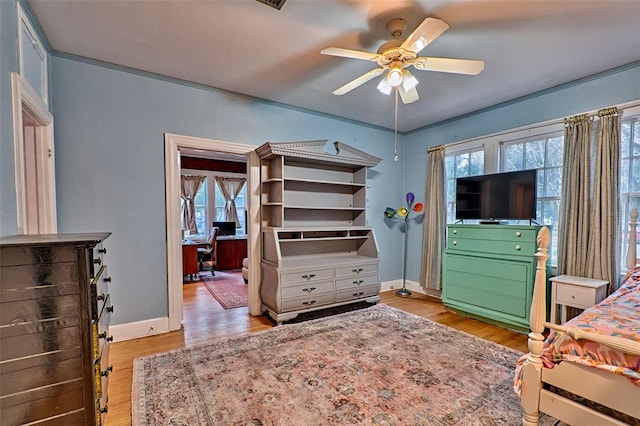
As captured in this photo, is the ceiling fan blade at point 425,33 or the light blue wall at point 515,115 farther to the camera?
the light blue wall at point 515,115

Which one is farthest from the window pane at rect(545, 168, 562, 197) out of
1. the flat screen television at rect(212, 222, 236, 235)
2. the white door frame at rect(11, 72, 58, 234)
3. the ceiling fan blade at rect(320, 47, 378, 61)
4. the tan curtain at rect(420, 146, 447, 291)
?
the flat screen television at rect(212, 222, 236, 235)

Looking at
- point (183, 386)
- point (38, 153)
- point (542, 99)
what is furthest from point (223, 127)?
point (542, 99)

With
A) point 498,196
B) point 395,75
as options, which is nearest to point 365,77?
point 395,75

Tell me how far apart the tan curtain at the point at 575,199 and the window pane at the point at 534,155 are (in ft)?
1.12

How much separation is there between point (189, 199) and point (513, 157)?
653 centimetres

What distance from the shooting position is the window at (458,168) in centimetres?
390

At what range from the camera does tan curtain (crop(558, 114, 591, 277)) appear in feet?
9.15

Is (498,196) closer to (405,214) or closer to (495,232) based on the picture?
(495,232)

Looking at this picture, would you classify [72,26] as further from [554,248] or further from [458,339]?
[554,248]

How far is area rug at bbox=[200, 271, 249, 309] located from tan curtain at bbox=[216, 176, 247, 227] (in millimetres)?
1621

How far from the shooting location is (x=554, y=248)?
124 inches

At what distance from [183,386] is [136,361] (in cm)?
66

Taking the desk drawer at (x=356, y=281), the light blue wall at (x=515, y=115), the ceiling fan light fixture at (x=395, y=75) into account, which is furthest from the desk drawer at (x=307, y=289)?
the ceiling fan light fixture at (x=395, y=75)

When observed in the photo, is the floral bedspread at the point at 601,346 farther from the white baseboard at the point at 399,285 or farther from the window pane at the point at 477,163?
the white baseboard at the point at 399,285
